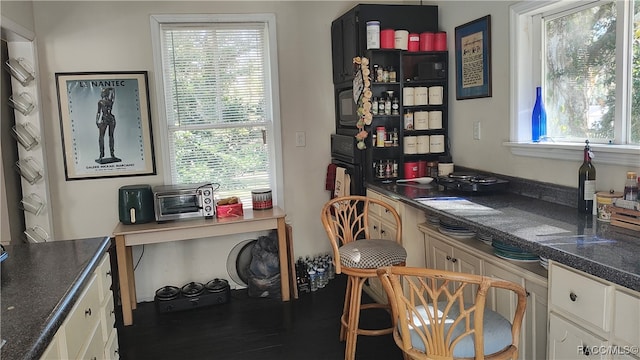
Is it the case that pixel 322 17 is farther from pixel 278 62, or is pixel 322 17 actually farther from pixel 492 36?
pixel 492 36

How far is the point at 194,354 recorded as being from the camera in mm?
2789

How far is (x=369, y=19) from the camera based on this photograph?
129 inches

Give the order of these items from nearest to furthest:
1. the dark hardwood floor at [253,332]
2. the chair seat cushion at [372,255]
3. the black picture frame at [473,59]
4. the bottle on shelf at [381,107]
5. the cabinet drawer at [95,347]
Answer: the cabinet drawer at [95,347] → the chair seat cushion at [372,255] → the dark hardwood floor at [253,332] → the black picture frame at [473,59] → the bottle on shelf at [381,107]

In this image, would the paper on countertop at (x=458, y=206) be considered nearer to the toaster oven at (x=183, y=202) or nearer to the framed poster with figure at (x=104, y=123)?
the toaster oven at (x=183, y=202)

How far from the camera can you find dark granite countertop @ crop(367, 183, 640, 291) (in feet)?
4.91

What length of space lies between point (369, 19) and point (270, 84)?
0.93 m

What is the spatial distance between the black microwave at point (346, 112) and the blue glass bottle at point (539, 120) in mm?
1165

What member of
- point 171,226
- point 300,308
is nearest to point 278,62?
point 171,226

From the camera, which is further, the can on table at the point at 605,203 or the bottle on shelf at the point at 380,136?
the bottle on shelf at the point at 380,136

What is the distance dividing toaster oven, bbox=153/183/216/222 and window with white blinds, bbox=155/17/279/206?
0.30m

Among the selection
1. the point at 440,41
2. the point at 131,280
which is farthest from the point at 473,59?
the point at 131,280

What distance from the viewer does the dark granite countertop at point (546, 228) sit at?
1.50 meters

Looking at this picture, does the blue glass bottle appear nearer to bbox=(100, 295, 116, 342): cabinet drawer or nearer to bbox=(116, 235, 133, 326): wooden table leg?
bbox=(100, 295, 116, 342): cabinet drawer

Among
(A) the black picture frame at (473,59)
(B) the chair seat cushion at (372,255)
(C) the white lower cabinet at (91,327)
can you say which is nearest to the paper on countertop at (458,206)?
(B) the chair seat cushion at (372,255)
